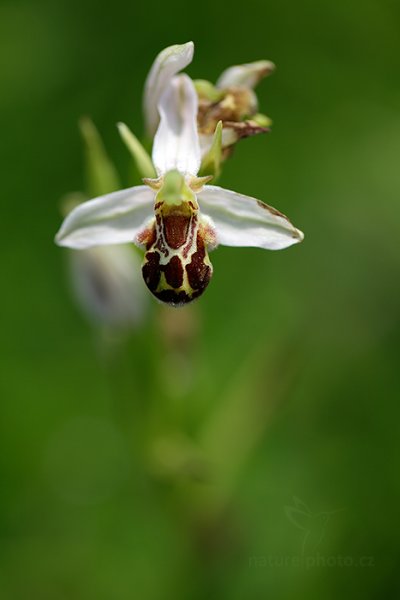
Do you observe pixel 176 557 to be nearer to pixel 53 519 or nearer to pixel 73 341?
pixel 53 519

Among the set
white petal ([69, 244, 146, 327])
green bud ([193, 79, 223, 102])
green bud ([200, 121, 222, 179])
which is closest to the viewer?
green bud ([200, 121, 222, 179])

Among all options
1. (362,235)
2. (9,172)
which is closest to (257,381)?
(362,235)
